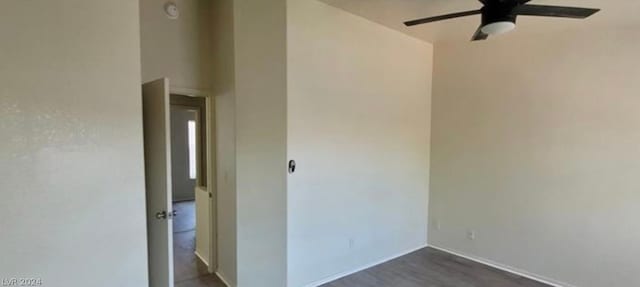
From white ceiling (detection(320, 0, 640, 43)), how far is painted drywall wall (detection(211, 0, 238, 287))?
112cm

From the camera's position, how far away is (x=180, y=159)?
23.5 ft

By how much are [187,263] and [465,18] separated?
14.1 feet

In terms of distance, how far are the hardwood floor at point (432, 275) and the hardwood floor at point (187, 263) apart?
4.50ft

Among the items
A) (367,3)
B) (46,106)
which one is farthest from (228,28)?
(46,106)

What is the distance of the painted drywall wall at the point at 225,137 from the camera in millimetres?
3037

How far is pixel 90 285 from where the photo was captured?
1837 millimetres

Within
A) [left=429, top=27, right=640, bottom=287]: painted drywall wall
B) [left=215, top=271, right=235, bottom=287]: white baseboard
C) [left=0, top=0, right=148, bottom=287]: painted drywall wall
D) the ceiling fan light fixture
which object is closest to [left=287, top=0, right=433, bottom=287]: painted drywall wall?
[left=429, top=27, right=640, bottom=287]: painted drywall wall

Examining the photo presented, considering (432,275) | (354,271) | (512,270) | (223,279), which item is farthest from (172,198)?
(512,270)

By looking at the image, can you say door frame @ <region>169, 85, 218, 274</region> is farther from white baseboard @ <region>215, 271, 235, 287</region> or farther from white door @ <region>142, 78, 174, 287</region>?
white door @ <region>142, 78, 174, 287</region>

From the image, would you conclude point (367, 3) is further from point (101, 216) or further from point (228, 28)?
point (101, 216)

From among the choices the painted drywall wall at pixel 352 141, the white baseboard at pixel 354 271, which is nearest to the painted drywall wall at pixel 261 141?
the painted drywall wall at pixel 352 141

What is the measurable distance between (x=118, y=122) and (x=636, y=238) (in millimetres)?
4621

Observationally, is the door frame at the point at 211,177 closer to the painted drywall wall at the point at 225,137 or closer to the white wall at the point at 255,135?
the painted drywall wall at the point at 225,137

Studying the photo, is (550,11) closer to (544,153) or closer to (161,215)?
(544,153)
